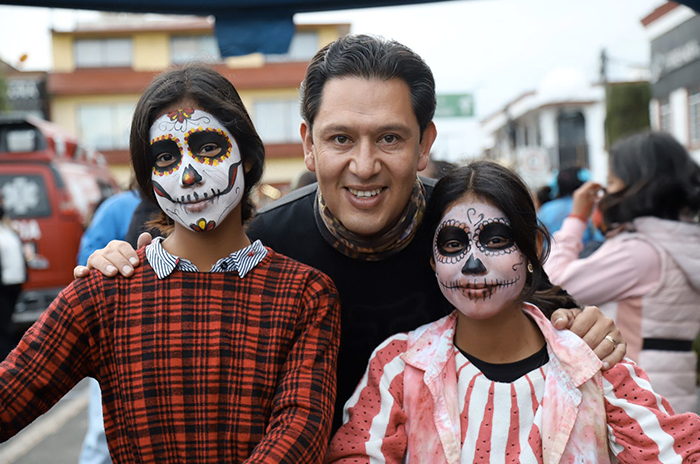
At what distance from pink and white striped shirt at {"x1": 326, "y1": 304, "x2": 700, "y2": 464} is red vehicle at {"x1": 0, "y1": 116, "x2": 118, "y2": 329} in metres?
8.78

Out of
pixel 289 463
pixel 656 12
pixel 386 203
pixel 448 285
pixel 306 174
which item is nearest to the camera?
pixel 289 463

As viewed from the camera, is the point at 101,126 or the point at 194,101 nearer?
the point at 194,101

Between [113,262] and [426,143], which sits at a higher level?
[426,143]

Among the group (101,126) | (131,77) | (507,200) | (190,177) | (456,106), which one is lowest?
(507,200)

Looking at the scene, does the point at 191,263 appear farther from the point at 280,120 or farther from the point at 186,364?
the point at 280,120

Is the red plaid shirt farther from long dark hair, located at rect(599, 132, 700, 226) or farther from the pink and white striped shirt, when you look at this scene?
long dark hair, located at rect(599, 132, 700, 226)

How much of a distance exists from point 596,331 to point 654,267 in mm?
1198

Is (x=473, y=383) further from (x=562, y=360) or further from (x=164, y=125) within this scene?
(x=164, y=125)

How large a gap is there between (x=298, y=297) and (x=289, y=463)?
47 centimetres

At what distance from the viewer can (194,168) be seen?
2.18 m

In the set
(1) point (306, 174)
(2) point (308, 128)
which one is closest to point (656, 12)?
(1) point (306, 174)

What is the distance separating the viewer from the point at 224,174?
2209 mm

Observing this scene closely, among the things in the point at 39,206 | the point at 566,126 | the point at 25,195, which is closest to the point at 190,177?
the point at 39,206

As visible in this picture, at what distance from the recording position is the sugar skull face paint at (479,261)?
7.51 feet
